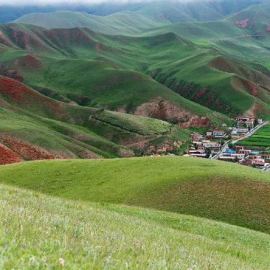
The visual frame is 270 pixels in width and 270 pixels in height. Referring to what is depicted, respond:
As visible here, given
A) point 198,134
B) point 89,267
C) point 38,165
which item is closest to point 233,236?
point 89,267

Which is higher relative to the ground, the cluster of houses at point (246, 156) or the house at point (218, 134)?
the cluster of houses at point (246, 156)

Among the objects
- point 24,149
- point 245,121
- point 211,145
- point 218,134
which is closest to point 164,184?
point 24,149

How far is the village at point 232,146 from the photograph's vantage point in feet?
441

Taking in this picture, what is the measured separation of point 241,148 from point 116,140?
42871 millimetres

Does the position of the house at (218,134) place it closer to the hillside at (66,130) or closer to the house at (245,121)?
the hillside at (66,130)

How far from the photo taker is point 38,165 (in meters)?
52.6

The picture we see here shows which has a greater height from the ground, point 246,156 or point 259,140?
point 246,156

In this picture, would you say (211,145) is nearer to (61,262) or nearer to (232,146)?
(232,146)

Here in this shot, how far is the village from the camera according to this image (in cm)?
13450

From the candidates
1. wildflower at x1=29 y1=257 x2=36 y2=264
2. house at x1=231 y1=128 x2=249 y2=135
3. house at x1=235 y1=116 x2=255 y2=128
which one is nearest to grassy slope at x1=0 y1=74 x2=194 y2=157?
house at x1=231 y1=128 x2=249 y2=135

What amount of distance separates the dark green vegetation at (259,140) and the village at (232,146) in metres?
2.40

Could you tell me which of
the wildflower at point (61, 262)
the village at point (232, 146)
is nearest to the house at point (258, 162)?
the village at point (232, 146)

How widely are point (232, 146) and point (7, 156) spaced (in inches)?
3482

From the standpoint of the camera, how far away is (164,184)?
43562mm
